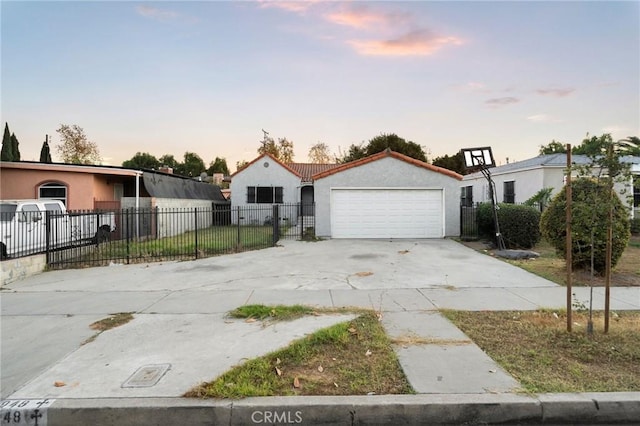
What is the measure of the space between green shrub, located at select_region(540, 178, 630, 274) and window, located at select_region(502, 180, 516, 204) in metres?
13.3

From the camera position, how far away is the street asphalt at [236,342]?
2.96 meters

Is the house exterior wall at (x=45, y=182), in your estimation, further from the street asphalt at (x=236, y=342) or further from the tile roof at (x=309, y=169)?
the tile roof at (x=309, y=169)

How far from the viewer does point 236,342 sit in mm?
4367

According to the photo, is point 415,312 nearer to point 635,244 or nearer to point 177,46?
point 177,46

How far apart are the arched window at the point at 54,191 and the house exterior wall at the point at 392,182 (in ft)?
38.1

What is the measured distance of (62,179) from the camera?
1551 centimetres

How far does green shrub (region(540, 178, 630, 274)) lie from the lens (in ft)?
14.9

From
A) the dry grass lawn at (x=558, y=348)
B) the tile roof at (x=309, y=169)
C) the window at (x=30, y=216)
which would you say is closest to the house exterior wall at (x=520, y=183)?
the tile roof at (x=309, y=169)

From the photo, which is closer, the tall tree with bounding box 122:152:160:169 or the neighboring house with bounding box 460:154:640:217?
the neighboring house with bounding box 460:154:640:217

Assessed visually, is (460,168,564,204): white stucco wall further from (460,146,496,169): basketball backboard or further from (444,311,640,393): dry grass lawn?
(444,311,640,393): dry grass lawn

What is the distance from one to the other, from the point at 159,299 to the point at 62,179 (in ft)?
41.8

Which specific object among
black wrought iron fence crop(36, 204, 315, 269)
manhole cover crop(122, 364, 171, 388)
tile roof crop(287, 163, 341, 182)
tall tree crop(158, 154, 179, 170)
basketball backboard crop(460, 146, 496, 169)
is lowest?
manhole cover crop(122, 364, 171, 388)

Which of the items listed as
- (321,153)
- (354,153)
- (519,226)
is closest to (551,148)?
(354,153)

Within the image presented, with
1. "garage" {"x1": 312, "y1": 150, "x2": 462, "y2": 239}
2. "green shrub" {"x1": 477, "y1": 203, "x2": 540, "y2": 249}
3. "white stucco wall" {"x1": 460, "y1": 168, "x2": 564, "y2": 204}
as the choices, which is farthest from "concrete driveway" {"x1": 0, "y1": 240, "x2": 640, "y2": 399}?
"white stucco wall" {"x1": 460, "y1": 168, "x2": 564, "y2": 204}
